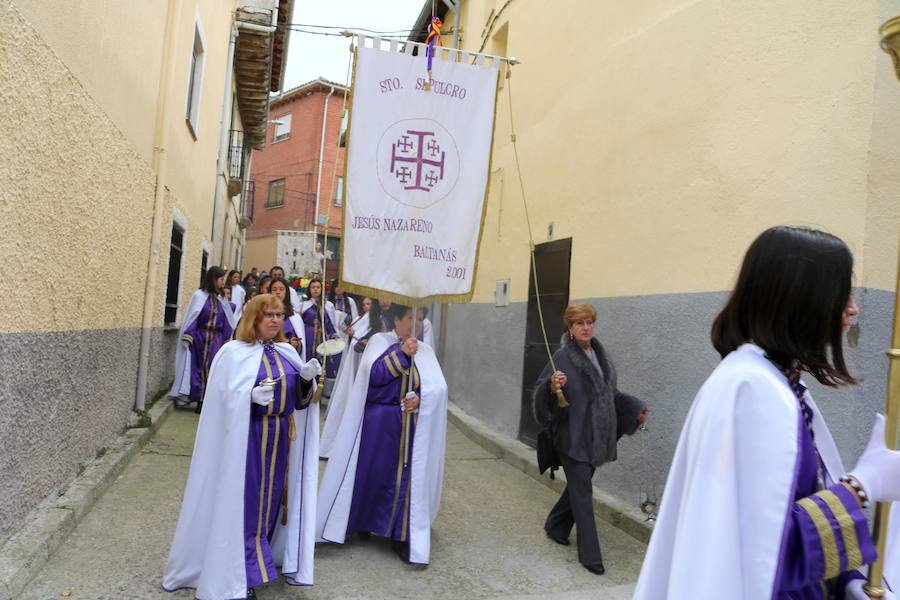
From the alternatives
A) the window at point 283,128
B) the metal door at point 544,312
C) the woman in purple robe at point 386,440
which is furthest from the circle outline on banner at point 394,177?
the window at point 283,128

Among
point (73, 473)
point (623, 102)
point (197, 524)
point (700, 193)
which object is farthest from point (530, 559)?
point (623, 102)

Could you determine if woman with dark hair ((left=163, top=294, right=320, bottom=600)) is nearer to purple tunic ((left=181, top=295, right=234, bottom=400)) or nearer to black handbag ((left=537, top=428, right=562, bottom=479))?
black handbag ((left=537, top=428, right=562, bottom=479))

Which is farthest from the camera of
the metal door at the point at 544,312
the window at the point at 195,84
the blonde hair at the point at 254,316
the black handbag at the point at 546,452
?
the window at the point at 195,84

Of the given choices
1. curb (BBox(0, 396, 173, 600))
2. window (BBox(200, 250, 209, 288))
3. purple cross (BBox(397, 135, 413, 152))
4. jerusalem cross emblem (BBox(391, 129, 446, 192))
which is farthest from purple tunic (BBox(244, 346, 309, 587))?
window (BBox(200, 250, 209, 288))

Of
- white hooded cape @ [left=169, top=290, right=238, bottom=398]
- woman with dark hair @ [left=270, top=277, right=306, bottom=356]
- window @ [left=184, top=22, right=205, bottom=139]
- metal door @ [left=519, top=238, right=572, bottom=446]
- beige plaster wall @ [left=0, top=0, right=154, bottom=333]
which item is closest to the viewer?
beige plaster wall @ [left=0, top=0, right=154, bottom=333]

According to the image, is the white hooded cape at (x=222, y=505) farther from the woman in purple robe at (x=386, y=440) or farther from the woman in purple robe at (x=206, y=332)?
the woman in purple robe at (x=206, y=332)

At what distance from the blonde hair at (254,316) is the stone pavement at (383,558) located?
4.70 ft

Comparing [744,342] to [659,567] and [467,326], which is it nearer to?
[659,567]

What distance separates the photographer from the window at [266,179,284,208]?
3162cm

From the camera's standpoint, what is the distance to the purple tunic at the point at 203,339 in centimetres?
902

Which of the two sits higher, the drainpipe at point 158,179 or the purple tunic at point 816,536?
the drainpipe at point 158,179

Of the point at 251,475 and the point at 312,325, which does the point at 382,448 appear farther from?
the point at 312,325

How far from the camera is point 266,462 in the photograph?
13.1 feet

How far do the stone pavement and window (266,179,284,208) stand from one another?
86.1 feet
